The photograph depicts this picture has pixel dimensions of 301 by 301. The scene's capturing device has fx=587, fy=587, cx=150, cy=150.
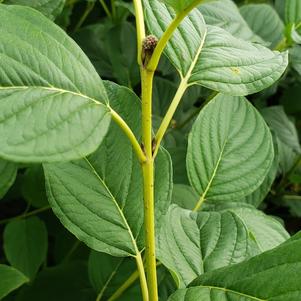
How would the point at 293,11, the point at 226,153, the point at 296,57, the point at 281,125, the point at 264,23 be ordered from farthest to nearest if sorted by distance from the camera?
the point at 281,125 → the point at 264,23 → the point at 296,57 → the point at 293,11 → the point at 226,153

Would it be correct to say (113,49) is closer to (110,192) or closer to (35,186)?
(35,186)

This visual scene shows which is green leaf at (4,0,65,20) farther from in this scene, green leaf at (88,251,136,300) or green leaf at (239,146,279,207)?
green leaf at (239,146,279,207)

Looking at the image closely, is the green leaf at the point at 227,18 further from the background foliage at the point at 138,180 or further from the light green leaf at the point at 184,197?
the light green leaf at the point at 184,197

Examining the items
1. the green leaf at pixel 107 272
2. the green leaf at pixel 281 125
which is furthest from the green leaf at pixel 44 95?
the green leaf at pixel 281 125

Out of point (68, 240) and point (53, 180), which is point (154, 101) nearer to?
point (68, 240)

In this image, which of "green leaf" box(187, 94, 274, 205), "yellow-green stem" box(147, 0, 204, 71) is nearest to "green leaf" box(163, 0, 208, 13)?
"yellow-green stem" box(147, 0, 204, 71)

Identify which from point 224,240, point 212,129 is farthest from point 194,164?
point 224,240

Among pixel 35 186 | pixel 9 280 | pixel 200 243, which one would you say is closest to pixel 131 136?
pixel 200 243
